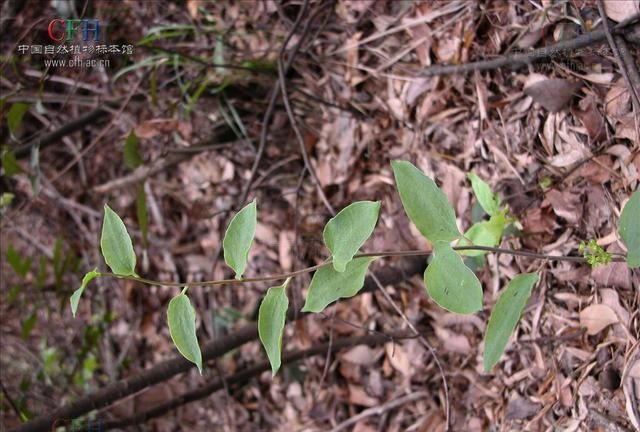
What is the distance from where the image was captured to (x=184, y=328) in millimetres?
630

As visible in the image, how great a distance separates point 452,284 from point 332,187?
0.78 meters

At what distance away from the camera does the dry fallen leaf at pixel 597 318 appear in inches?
33.7

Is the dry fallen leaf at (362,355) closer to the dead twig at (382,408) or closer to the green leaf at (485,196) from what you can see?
the dead twig at (382,408)

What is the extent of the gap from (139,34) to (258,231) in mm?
594

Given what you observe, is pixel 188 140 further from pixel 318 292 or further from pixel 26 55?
pixel 318 292

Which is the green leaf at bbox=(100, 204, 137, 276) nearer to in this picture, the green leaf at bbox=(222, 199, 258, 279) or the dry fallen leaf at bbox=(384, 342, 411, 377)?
the green leaf at bbox=(222, 199, 258, 279)

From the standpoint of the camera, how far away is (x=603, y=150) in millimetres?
874

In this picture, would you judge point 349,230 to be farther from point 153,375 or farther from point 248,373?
point 248,373

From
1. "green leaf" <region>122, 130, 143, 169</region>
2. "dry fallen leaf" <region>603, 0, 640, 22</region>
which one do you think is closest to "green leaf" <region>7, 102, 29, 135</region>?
"green leaf" <region>122, 130, 143, 169</region>

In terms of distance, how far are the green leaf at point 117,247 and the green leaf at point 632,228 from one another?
1.67 ft

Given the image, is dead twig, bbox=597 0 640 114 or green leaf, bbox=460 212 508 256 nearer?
dead twig, bbox=597 0 640 114

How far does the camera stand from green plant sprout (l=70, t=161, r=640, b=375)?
1.99 ft

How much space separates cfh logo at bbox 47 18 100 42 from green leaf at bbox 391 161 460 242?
3.42 feet

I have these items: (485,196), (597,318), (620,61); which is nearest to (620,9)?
(620,61)
